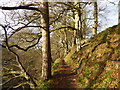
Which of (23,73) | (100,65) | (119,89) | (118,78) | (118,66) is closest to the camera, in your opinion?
(119,89)

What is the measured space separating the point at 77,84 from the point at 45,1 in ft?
17.1

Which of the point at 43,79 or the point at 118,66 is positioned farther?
the point at 43,79

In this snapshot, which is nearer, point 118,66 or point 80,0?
point 118,66

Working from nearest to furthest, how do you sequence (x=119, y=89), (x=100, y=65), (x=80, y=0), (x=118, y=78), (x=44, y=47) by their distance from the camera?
(x=119, y=89)
(x=118, y=78)
(x=100, y=65)
(x=44, y=47)
(x=80, y=0)

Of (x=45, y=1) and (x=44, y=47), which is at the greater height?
(x=45, y=1)

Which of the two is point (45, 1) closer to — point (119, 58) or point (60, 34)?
point (119, 58)

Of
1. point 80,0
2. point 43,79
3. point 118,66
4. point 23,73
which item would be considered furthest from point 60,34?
point 118,66

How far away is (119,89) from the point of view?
12.3ft

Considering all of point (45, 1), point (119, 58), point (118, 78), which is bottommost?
point (118, 78)

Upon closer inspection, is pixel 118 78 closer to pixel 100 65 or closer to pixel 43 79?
pixel 100 65

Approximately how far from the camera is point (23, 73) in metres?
7.95

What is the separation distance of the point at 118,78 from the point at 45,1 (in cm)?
540

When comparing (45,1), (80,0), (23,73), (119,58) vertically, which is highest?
(80,0)

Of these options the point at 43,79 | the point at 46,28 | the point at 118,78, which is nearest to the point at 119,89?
the point at 118,78
